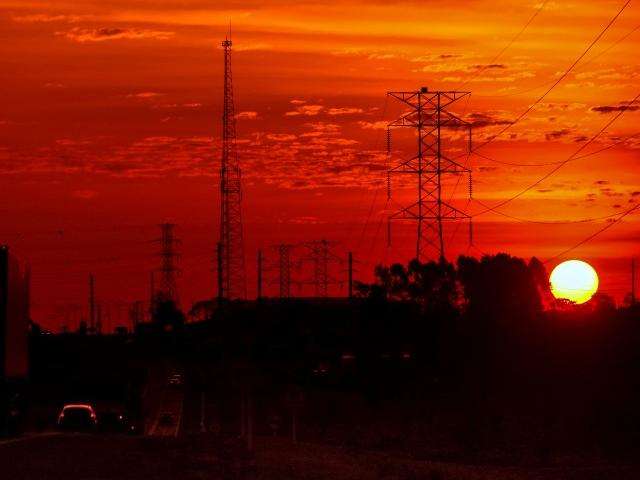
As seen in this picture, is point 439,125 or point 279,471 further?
point 439,125

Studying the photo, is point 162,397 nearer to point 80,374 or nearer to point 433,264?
point 433,264

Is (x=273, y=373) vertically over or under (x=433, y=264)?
under

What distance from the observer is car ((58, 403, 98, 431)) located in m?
50.0

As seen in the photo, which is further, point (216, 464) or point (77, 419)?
point (77, 419)

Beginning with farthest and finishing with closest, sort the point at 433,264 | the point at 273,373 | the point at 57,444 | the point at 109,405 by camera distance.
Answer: the point at 433,264, the point at 273,373, the point at 109,405, the point at 57,444

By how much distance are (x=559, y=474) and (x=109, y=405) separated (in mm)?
A: 31669

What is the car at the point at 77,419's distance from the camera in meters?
50.0

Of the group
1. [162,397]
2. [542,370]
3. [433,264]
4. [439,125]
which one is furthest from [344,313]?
[439,125]

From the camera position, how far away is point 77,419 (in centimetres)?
5047

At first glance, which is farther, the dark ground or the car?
the car

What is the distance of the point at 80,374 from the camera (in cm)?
7231

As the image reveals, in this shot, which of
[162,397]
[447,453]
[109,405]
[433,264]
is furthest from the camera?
[433,264]

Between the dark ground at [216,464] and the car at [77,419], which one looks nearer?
the dark ground at [216,464]

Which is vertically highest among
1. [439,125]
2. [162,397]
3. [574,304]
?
[439,125]
